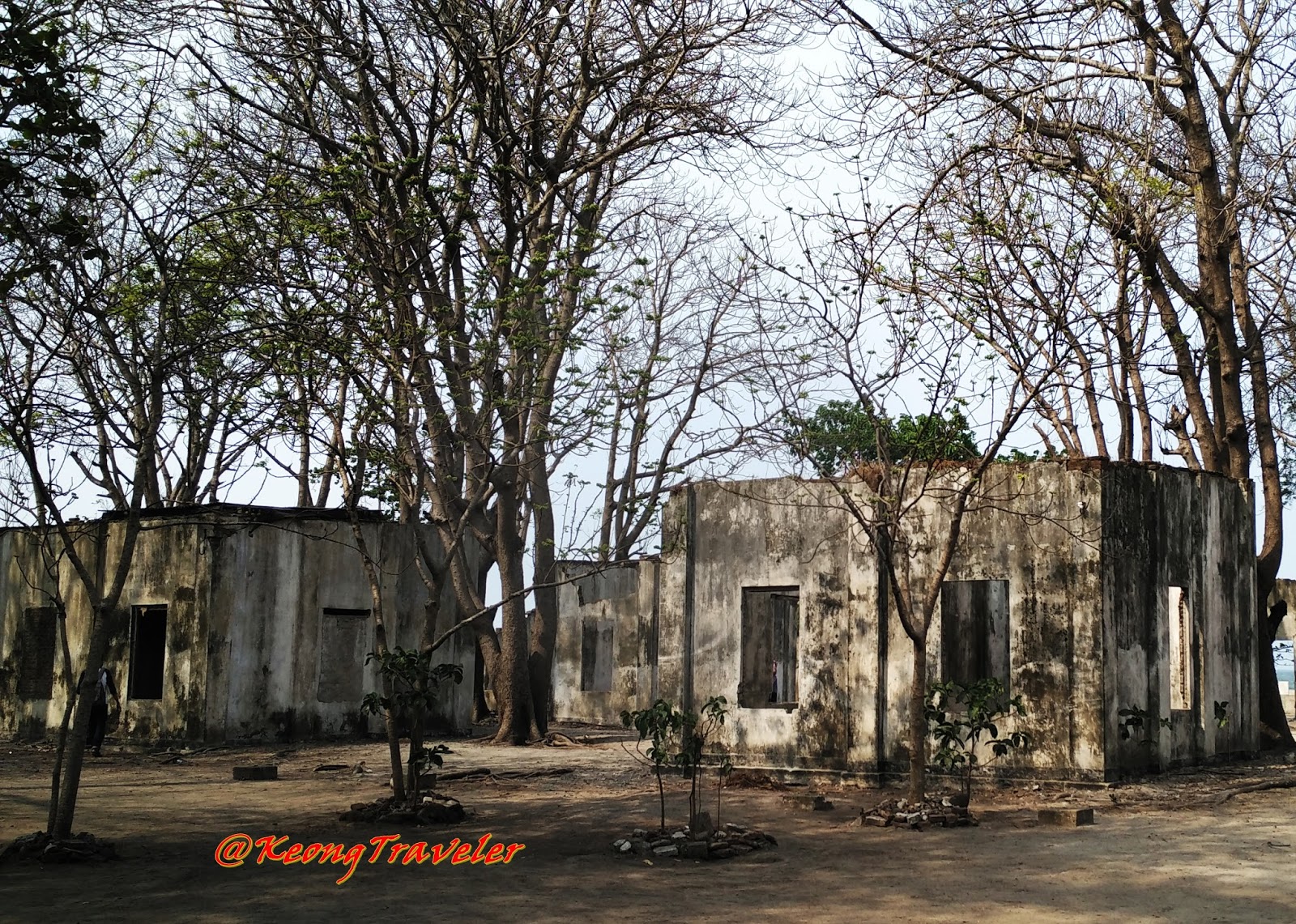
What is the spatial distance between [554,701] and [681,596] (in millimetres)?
14577

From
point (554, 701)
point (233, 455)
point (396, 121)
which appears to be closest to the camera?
point (396, 121)

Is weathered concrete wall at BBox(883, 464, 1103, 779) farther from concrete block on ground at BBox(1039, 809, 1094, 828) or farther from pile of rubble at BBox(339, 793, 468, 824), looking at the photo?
pile of rubble at BBox(339, 793, 468, 824)

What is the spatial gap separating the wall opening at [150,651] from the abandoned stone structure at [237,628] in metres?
0.02

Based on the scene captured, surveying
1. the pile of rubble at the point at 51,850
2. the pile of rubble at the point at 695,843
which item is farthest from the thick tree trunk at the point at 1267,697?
the pile of rubble at the point at 51,850

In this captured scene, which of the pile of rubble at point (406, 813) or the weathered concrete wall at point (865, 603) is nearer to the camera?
the pile of rubble at point (406, 813)

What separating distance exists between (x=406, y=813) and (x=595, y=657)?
57.9 feet

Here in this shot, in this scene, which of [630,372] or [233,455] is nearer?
[630,372]

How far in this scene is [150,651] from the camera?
21531 millimetres

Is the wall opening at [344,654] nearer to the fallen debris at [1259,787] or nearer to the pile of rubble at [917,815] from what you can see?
the pile of rubble at [917,815]

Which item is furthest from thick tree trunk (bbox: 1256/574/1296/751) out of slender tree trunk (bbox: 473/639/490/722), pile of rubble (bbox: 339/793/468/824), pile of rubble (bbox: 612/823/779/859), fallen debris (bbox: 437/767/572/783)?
slender tree trunk (bbox: 473/639/490/722)

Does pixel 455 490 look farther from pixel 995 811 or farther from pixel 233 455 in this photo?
pixel 995 811

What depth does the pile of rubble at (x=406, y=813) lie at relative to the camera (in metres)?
11.2

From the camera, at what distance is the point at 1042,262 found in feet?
38.0

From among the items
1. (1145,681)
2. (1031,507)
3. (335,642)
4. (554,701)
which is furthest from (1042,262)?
(554,701)
